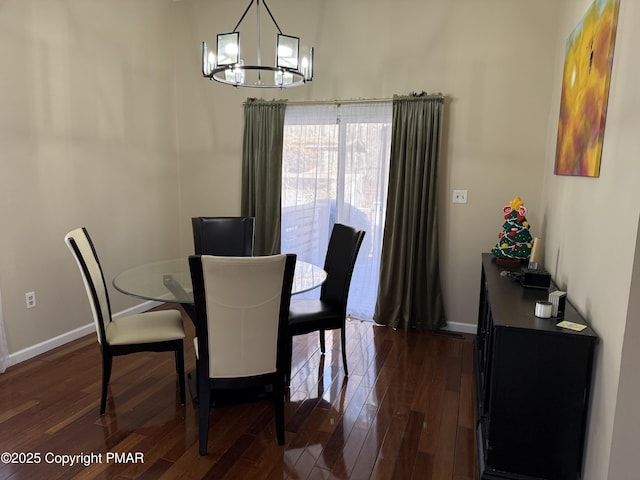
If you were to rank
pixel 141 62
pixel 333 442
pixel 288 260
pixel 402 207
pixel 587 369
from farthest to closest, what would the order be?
pixel 141 62 → pixel 402 207 → pixel 333 442 → pixel 288 260 → pixel 587 369

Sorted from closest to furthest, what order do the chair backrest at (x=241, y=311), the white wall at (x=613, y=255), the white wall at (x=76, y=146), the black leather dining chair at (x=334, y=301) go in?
1. the white wall at (x=613, y=255)
2. the chair backrest at (x=241, y=311)
3. the black leather dining chair at (x=334, y=301)
4. the white wall at (x=76, y=146)

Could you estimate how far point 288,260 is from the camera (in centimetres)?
207

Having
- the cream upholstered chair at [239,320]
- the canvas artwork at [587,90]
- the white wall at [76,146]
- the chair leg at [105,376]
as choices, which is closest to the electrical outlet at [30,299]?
the white wall at [76,146]

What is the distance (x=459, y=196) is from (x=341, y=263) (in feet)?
4.54

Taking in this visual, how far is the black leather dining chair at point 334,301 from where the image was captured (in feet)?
9.46

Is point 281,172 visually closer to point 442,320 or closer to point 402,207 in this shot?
point 402,207

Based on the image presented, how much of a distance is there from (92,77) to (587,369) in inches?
154

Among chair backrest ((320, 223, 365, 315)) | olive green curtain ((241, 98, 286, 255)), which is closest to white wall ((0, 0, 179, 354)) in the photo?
olive green curtain ((241, 98, 286, 255))

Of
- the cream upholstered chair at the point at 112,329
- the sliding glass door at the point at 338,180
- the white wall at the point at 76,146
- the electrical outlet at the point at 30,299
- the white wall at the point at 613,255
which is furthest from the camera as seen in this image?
the sliding glass door at the point at 338,180

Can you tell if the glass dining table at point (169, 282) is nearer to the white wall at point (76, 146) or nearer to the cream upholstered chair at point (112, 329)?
the cream upholstered chair at point (112, 329)

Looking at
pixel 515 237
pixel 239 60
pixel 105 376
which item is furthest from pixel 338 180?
pixel 105 376

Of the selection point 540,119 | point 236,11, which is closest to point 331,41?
point 236,11

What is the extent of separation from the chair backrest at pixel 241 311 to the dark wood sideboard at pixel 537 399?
989 mm

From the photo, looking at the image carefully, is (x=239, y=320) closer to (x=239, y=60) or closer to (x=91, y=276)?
(x=91, y=276)
